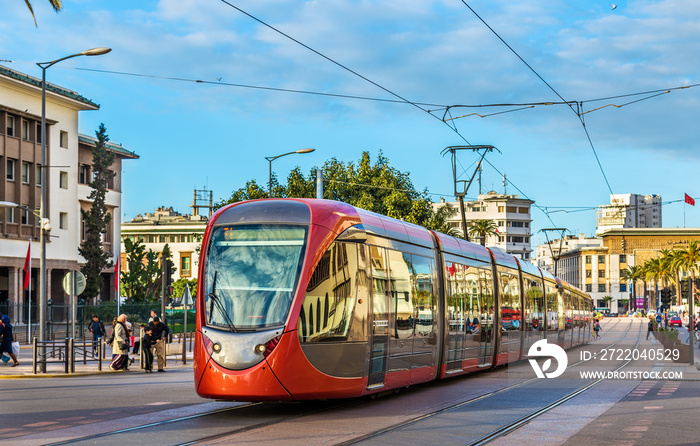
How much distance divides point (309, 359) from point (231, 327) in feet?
3.88

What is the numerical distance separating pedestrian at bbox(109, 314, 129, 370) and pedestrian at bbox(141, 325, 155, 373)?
460 millimetres

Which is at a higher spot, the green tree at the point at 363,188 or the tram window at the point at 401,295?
the green tree at the point at 363,188

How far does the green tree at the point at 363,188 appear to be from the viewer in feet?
214

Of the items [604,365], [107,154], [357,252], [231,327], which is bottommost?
[604,365]

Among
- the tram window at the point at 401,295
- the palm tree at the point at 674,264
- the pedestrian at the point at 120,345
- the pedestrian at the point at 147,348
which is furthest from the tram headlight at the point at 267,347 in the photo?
the palm tree at the point at 674,264

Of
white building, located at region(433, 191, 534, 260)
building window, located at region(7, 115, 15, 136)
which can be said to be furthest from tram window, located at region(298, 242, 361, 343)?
white building, located at region(433, 191, 534, 260)

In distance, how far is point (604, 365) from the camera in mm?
29562

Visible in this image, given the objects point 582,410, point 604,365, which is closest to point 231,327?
point 582,410

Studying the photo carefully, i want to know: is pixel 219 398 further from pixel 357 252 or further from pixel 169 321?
pixel 169 321

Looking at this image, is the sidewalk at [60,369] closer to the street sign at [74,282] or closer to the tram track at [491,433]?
the street sign at [74,282]

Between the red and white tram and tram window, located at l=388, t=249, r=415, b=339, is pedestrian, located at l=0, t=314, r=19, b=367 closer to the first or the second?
the red and white tram

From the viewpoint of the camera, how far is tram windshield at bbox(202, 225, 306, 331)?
42.8 feet

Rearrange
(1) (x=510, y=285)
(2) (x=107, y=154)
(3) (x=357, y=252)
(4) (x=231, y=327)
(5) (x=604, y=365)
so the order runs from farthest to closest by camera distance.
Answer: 1. (2) (x=107, y=154)
2. (5) (x=604, y=365)
3. (1) (x=510, y=285)
4. (3) (x=357, y=252)
5. (4) (x=231, y=327)

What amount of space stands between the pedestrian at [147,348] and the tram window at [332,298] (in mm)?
12729
